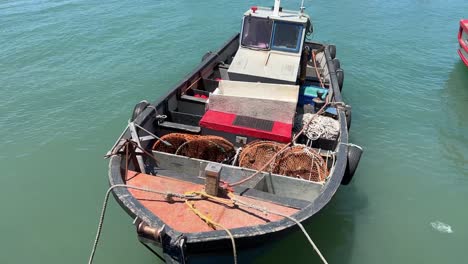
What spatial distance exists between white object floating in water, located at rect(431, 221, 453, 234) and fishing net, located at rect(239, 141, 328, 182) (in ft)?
11.8

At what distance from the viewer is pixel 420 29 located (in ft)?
66.1

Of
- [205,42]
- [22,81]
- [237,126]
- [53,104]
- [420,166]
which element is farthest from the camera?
[205,42]

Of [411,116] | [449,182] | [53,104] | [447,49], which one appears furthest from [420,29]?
[53,104]

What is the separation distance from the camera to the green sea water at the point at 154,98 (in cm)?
699

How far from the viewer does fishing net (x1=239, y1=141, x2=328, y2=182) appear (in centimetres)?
604

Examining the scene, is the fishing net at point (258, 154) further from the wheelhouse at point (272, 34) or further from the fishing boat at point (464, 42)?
the fishing boat at point (464, 42)

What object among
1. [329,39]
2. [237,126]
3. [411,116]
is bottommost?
[411,116]

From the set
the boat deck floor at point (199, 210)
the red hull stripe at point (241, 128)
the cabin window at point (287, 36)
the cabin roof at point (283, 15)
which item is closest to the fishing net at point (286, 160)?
the red hull stripe at point (241, 128)

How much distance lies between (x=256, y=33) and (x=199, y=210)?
577 cm

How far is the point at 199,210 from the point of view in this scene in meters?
4.68

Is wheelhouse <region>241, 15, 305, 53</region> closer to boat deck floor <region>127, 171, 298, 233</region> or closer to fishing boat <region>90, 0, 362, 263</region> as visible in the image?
fishing boat <region>90, 0, 362, 263</region>

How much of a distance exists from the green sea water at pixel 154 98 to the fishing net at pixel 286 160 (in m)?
0.88

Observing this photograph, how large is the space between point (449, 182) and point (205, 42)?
A: 12129 mm

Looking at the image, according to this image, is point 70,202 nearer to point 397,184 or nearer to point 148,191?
point 148,191
